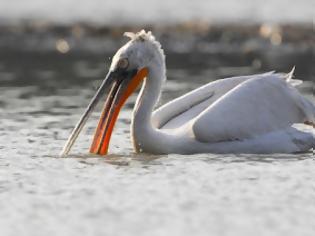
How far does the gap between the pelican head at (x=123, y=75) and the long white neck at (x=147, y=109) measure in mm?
56

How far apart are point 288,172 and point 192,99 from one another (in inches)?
66.4

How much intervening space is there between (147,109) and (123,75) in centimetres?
36

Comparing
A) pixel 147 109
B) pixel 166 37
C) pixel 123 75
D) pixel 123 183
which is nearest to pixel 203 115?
pixel 147 109

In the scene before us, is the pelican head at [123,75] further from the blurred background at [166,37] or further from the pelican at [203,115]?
the blurred background at [166,37]

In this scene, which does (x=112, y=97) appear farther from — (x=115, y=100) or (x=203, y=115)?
(x=203, y=115)

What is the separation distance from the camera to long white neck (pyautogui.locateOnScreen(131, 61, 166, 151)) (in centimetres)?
949

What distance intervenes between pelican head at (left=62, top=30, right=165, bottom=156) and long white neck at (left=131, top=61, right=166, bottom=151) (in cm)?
6

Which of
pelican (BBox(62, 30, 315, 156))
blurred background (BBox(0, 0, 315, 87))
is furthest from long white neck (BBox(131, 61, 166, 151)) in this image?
blurred background (BBox(0, 0, 315, 87))

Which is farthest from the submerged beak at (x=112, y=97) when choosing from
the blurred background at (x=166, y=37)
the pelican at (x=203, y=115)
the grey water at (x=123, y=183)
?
the blurred background at (x=166, y=37)

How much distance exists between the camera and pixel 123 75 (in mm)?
9680

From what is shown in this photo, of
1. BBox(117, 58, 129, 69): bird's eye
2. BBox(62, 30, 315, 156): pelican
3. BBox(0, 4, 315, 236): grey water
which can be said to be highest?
BBox(117, 58, 129, 69): bird's eye

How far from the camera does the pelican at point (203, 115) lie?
9.34 metres

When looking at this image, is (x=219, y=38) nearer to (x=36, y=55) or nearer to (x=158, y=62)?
(x=36, y=55)

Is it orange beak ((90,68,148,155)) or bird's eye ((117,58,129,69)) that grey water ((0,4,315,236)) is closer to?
orange beak ((90,68,148,155))
